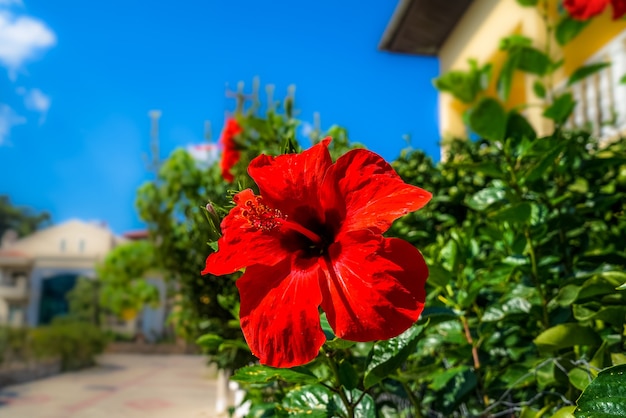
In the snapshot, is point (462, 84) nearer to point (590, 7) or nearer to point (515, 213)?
point (590, 7)

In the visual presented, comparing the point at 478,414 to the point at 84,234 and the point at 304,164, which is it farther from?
the point at 84,234

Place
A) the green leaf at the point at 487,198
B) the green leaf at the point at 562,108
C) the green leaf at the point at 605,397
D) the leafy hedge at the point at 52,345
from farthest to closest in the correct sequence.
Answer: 1. the leafy hedge at the point at 52,345
2. the green leaf at the point at 562,108
3. the green leaf at the point at 487,198
4. the green leaf at the point at 605,397

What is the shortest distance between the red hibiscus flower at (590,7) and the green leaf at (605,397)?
102cm

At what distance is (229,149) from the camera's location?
1.08 m

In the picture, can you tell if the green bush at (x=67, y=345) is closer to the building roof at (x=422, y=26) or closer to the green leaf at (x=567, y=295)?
the building roof at (x=422, y=26)

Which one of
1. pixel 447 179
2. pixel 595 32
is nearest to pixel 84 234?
pixel 595 32

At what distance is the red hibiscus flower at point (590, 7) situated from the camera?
113 cm

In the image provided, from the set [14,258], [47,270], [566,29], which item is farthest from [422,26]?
[14,258]

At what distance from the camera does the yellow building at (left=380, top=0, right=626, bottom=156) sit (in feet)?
11.1

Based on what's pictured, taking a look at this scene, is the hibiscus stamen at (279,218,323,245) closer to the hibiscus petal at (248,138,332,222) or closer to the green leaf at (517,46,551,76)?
the hibiscus petal at (248,138,332,222)

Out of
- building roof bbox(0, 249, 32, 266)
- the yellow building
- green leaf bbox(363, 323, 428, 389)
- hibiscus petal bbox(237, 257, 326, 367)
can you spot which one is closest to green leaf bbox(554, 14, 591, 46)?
green leaf bbox(363, 323, 428, 389)

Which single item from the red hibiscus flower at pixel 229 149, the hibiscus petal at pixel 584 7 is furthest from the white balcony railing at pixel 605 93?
the red hibiscus flower at pixel 229 149

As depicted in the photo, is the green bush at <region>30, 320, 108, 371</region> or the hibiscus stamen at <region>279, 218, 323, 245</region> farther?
the green bush at <region>30, 320, 108, 371</region>

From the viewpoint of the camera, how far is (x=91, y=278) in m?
18.7
